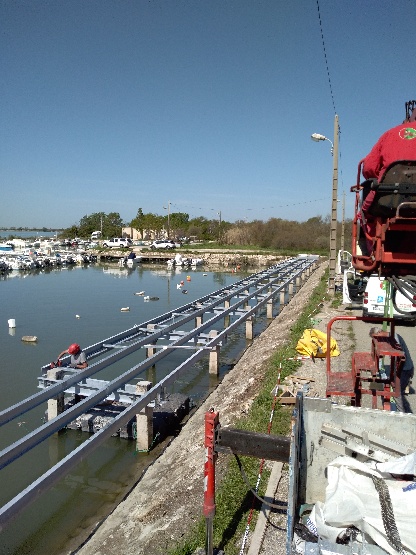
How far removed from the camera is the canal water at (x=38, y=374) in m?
6.62

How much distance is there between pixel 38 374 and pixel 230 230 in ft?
238

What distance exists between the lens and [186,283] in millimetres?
38188

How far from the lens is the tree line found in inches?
2650

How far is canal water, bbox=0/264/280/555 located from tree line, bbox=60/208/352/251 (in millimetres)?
25048

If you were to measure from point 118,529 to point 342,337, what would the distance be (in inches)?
356

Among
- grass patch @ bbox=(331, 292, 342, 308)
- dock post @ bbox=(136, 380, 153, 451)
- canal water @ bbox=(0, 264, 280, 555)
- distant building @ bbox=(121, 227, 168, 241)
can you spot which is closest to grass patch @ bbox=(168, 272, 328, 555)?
dock post @ bbox=(136, 380, 153, 451)

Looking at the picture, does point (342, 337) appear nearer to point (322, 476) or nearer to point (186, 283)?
point (322, 476)

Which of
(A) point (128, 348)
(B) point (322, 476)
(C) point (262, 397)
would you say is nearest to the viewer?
(B) point (322, 476)

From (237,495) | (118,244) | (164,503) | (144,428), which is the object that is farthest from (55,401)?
(118,244)

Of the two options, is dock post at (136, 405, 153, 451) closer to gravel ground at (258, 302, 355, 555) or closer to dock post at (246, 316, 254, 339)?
gravel ground at (258, 302, 355, 555)

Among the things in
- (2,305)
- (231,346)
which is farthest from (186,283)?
(231,346)

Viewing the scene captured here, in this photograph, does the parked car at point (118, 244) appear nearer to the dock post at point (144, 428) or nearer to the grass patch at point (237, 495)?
the dock post at point (144, 428)

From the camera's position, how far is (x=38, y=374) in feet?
44.0

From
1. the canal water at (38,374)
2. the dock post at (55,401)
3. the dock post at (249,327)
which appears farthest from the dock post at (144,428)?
the dock post at (249,327)
